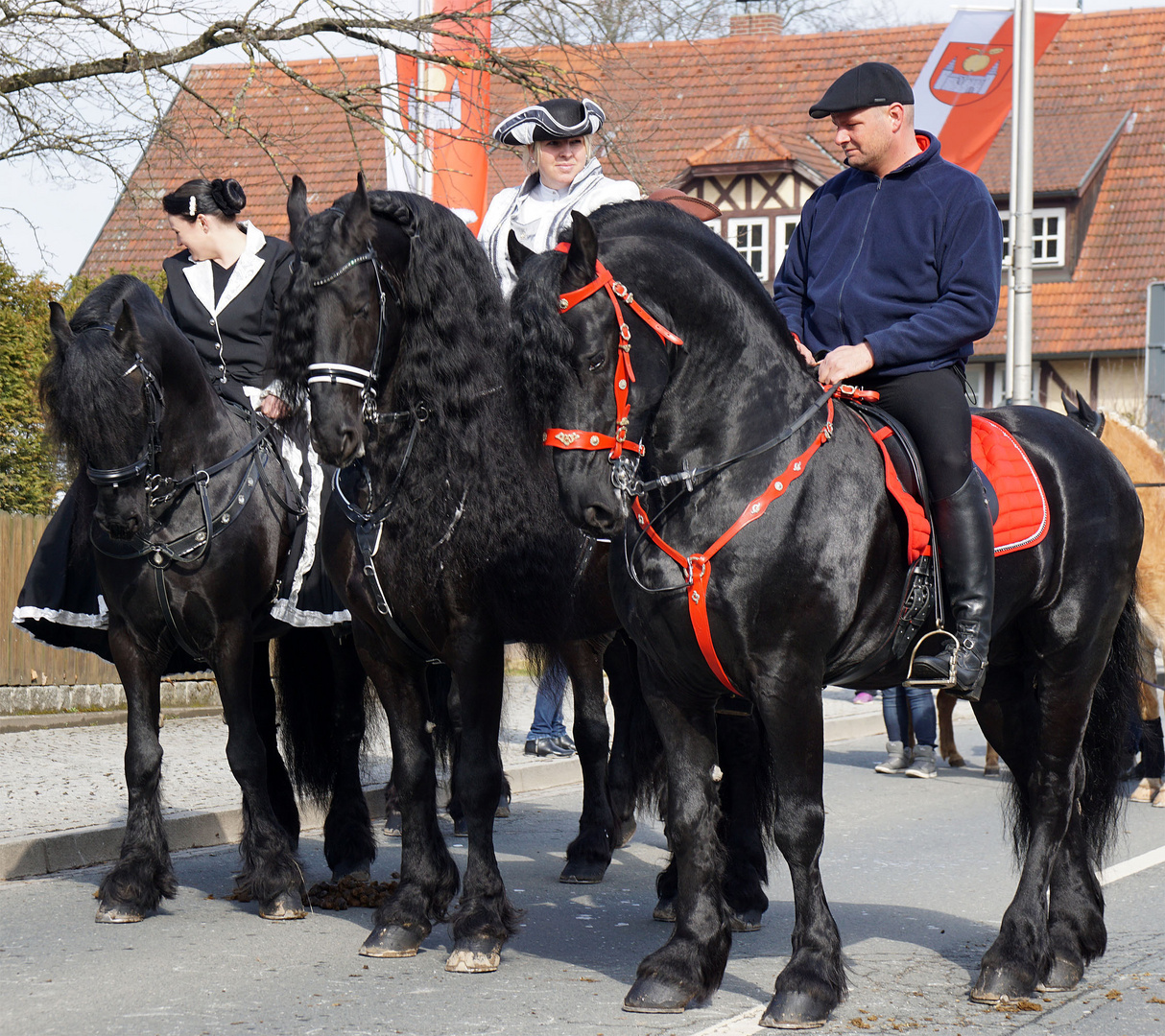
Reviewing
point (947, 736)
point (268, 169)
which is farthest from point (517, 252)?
point (268, 169)

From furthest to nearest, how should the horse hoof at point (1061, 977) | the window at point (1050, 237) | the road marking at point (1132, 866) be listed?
the window at point (1050, 237) < the road marking at point (1132, 866) < the horse hoof at point (1061, 977)

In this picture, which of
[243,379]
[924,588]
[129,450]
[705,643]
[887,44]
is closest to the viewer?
[705,643]

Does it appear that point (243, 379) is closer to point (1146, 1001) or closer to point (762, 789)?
point (762, 789)

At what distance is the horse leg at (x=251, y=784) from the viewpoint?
6.01 meters

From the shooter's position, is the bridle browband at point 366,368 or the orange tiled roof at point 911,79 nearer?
the bridle browband at point 366,368

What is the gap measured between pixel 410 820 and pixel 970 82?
13.2 metres

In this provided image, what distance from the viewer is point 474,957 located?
16.8ft

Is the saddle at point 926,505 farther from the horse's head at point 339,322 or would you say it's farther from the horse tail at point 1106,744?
the horse's head at point 339,322

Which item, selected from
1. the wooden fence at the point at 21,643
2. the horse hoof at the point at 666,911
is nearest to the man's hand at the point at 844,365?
the horse hoof at the point at 666,911

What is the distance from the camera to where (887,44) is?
33344 mm

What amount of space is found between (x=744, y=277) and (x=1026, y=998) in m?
2.53

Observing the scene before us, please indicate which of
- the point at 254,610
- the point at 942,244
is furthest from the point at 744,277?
the point at 254,610

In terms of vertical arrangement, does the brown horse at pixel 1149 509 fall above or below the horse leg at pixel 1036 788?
above

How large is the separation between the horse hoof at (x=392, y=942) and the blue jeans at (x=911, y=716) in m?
5.95
